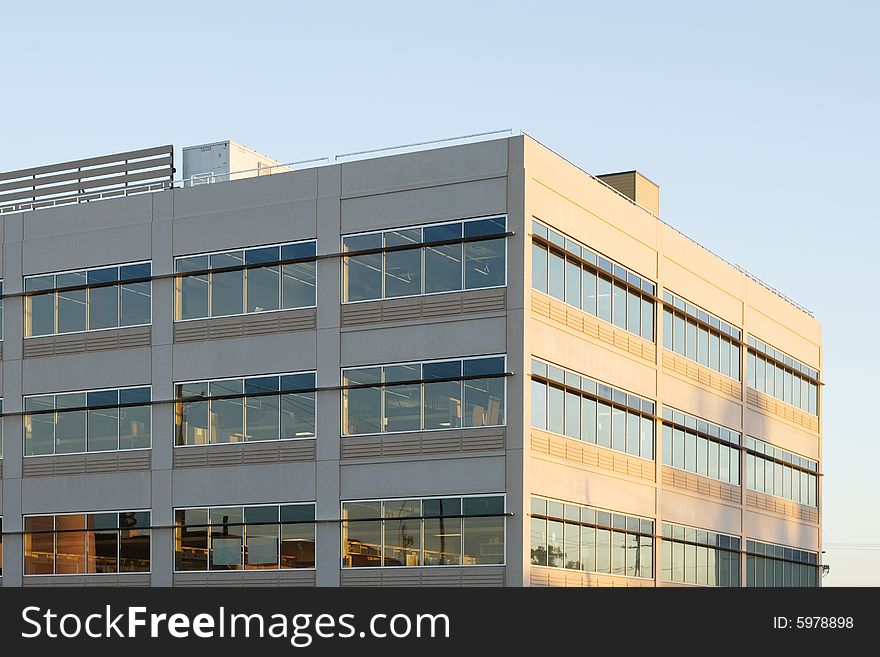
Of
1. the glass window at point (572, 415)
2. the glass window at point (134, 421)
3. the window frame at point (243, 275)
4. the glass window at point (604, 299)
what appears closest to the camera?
the glass window at point (572, 415)

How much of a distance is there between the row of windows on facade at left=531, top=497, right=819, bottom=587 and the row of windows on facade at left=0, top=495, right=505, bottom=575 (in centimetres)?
192

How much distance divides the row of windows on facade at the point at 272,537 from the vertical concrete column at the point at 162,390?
37cm

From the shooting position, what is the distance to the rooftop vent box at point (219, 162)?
52438 mm

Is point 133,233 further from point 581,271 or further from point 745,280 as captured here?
point 745,280

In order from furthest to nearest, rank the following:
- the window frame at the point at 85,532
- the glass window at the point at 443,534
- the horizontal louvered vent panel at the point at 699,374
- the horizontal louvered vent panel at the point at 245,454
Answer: the horizontal louvered vent panel at the point at 699,374 < the window frame at the point at 85,532 < the horizontal louvered vent panel at the point at 245,454 < the glass window at the point at 443,534

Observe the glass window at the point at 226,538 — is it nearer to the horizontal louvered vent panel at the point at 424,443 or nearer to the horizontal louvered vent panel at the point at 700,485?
the horizontal louvered vent panel at the point at 424,443

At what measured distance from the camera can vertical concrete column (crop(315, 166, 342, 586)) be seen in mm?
45969

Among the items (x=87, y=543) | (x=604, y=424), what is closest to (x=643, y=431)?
(x=604, y=424)

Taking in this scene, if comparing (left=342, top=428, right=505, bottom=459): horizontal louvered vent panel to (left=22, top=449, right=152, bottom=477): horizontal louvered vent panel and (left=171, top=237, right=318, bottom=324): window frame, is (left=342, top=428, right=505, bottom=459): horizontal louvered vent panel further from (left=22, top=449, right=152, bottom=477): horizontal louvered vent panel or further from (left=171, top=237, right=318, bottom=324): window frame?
(left=22, top=449, right=152, bottom=477): horizontal louvered vent panel

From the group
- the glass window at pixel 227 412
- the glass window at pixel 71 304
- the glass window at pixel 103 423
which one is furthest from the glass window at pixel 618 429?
the glass window at pixel 71 304

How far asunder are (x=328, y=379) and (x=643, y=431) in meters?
11.6

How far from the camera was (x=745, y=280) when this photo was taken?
62.4 metres

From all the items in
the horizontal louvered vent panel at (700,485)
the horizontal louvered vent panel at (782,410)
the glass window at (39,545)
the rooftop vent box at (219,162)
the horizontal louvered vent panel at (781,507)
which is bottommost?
the glass window at (39,545)
